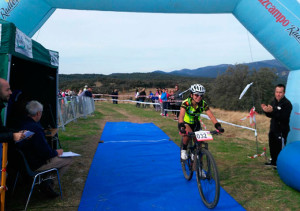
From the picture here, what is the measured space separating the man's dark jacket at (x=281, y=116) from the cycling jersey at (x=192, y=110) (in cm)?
161

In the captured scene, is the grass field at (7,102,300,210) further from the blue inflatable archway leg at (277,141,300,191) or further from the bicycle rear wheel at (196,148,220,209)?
the bicycle rear wheel at (196,148,220,209)

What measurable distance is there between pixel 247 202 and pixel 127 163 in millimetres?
2970

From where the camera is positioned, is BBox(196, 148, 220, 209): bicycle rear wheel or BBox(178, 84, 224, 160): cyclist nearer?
BBox(196, 148, 220, 209): bicycle rear wheel

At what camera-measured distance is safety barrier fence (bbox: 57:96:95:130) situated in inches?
432

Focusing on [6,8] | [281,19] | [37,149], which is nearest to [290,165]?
[281,19]

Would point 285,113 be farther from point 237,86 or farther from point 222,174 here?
point 237,86

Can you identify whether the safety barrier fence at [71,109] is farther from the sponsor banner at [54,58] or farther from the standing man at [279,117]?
the standing man at [279,117]

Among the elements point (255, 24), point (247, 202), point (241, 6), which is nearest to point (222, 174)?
point (247, 202)

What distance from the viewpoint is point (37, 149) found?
3.81m

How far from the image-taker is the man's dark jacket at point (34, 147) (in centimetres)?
371

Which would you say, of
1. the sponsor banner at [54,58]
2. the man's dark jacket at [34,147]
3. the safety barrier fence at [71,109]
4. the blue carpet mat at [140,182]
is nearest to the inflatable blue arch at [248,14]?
the sponsor banner at [54,58]

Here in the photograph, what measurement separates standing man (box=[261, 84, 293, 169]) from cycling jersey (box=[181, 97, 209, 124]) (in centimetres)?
131

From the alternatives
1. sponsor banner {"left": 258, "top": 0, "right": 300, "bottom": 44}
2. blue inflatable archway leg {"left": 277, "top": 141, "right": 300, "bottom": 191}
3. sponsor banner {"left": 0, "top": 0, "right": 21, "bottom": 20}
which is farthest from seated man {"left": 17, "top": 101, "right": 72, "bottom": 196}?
sponsor banner {"left": 258, "top": 0, "right": 300, "bottom": 44}

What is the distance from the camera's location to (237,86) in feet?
178
